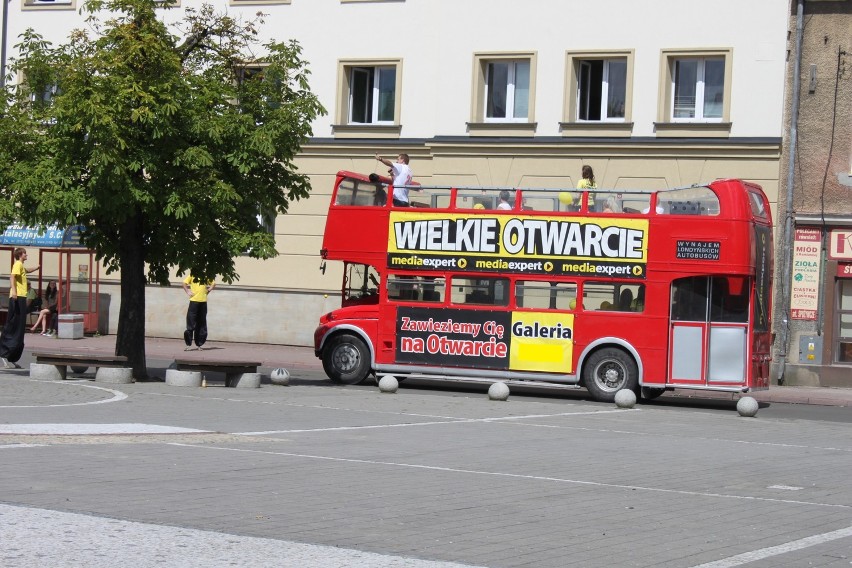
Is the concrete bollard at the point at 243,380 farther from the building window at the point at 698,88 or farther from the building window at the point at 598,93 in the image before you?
the building window at the point at 698,88

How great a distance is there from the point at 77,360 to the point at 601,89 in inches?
590

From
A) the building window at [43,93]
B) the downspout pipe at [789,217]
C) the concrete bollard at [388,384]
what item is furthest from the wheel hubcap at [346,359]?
the downspout pipe at [789,217]

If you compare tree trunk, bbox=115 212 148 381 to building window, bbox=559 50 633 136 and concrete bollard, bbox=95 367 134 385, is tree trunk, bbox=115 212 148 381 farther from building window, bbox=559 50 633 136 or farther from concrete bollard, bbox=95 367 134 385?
building window, bbox=559 50 633 136

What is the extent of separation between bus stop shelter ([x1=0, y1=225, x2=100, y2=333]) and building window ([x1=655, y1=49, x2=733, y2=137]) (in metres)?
14.7

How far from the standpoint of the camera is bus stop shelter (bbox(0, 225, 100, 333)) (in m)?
35.0

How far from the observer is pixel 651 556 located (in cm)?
811

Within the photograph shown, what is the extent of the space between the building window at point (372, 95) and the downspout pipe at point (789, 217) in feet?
31.9

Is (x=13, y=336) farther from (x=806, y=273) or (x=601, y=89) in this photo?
(x=806, y=273)

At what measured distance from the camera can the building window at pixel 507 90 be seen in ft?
103

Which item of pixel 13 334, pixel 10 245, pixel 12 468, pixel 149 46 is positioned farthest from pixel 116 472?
pixel 10 245

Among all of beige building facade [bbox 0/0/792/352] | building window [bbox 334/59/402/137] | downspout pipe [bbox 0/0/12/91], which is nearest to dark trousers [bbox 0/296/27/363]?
beige building facade [bbox 0/0/792/352]

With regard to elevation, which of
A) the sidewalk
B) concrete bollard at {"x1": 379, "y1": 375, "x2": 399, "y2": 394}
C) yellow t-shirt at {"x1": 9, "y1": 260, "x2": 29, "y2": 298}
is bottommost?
the sidewalk

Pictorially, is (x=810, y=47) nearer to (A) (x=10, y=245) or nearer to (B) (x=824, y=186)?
(B) (x=824, y=186)

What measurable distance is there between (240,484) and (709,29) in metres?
21.8
